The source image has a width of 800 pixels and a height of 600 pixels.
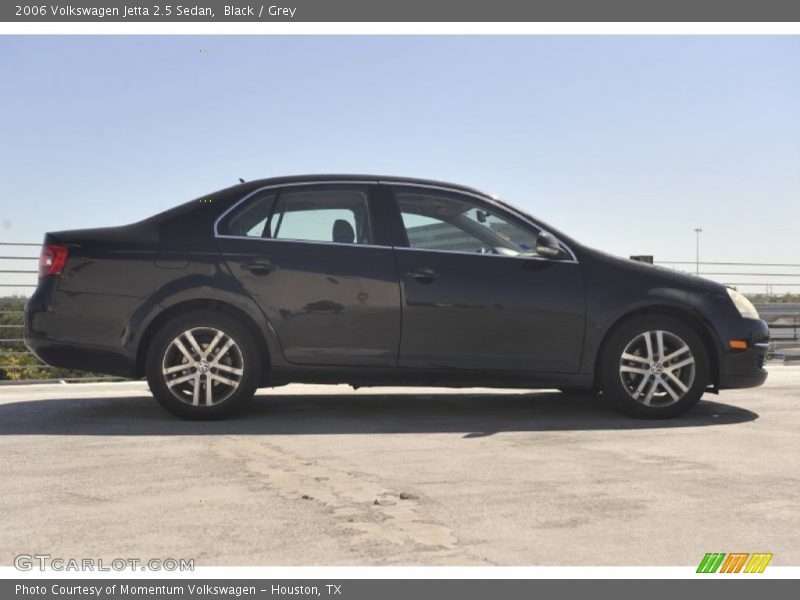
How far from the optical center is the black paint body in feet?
22.7

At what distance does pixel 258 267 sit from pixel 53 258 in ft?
4.49

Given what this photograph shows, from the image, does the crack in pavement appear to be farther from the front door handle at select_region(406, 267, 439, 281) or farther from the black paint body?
the front door handle at select_region(406, 267, 439, 281)

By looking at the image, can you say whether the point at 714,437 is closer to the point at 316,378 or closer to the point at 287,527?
the point at 316,378

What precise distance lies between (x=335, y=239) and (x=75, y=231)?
1.75 m

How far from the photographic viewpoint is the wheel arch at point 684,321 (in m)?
7.22

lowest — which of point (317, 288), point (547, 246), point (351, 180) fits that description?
point (317, 288)

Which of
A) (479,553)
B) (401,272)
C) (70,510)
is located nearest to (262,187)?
(401,272)

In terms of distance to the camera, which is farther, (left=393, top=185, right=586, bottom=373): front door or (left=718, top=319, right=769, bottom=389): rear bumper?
(left=718, top=319, right=769, bottom=389): rear bumper

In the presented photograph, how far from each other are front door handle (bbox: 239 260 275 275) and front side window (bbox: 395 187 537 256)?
969mm

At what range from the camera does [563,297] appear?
713cm

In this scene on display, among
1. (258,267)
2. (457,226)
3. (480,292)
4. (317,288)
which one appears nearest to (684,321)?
(480,292)

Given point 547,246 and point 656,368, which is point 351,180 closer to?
point 547,246

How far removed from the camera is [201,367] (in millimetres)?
6844

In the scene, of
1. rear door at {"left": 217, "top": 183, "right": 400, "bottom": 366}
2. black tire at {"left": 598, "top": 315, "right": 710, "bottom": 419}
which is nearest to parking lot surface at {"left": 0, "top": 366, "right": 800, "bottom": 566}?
black tire at {"left": 598, "top": 315, "right": 710, "bottom": 419}
